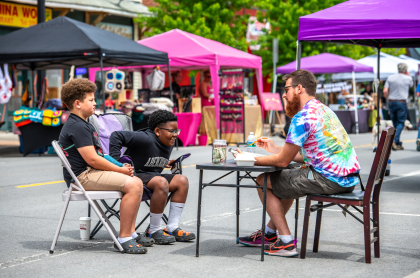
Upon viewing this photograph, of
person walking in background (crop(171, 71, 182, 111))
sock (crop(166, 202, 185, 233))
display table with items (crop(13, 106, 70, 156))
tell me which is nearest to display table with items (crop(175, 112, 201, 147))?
person walking in background (crop(171, 71, 182, 111))

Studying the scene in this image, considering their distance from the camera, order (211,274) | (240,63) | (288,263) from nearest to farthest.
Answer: (211,274), (288,263), (240,63)

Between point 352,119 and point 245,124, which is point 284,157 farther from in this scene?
point 352,119

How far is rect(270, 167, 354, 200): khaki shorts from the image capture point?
5.02 metres

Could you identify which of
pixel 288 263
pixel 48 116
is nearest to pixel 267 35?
pixel 48 116

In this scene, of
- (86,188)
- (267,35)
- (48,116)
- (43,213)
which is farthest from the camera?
(267,35)

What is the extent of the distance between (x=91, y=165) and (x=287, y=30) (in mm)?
23368

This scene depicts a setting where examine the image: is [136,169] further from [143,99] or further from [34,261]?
[143,99]

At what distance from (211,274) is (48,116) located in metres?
9.90

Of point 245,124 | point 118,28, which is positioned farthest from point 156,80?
point 118,28

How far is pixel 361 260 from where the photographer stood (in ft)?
16.7

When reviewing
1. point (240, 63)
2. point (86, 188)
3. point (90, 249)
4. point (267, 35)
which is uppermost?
point (267, 35)

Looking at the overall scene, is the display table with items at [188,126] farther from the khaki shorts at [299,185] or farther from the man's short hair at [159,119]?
the khaki shorts at [299,185]

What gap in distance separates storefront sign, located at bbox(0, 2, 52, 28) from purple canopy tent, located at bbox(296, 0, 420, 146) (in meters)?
14.0

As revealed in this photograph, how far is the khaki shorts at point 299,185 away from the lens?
5.02 metres
